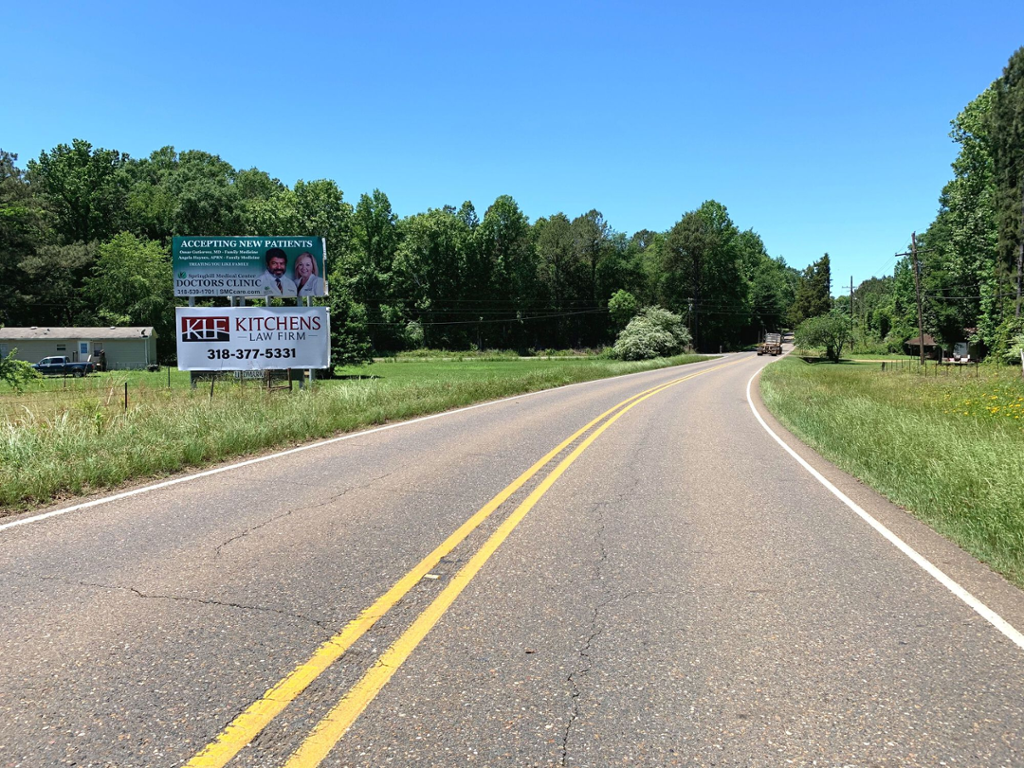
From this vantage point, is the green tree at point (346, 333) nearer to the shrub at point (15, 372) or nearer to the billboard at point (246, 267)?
the billboard at point (246, 267)

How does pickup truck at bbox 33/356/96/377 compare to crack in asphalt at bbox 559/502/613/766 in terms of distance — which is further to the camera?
pickup truck at bbox 33/356/96/377

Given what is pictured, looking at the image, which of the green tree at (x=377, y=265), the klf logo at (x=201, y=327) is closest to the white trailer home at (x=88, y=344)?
the green tree at (x=377, y=265)

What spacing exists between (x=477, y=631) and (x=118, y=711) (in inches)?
71.6

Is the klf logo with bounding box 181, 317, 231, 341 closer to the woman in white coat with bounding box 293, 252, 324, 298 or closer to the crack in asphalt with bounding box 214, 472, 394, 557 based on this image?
the woman in white coat with bounding box 293, 252, 324, 298

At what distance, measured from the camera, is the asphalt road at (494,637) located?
8.69 feet

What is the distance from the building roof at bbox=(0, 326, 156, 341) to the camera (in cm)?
5328

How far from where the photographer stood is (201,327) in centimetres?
1788

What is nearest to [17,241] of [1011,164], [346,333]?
[346,333]

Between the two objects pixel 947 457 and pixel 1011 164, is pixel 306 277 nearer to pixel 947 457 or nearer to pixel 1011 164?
pixel 947 457

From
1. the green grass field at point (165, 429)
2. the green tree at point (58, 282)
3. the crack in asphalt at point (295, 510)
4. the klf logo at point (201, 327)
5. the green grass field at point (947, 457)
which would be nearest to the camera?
the crack in asphalt at point (295, 510)

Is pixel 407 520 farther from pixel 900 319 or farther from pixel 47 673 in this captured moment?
pixel 900 319

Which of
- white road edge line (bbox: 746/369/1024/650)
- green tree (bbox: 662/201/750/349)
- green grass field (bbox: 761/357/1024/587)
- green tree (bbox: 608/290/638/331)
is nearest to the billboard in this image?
green grass field (bbox: 761/357/1024/587)

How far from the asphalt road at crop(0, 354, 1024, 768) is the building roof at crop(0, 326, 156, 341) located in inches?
2261

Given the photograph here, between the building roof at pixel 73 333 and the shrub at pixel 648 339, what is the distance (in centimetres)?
4607
